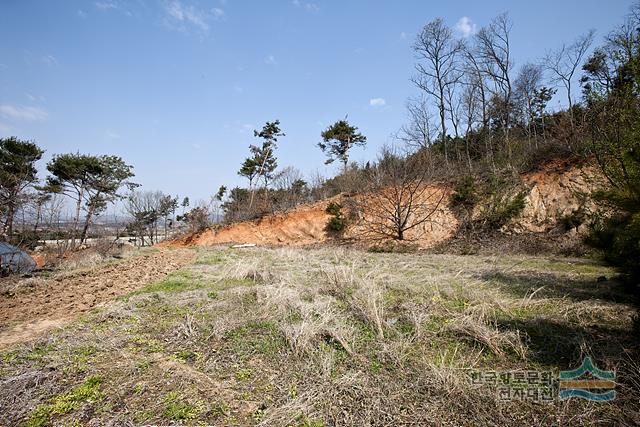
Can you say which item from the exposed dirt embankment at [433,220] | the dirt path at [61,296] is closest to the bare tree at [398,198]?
the exposed dirt embankment at [433,220]


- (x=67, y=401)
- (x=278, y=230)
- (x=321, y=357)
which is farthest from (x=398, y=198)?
(x=67, y=401)

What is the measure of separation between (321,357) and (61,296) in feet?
18.8

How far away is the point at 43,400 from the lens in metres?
2.34

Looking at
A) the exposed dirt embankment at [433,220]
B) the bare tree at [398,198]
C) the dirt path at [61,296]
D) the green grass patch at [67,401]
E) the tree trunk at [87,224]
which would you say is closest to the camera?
the green grass patch at [67,401]

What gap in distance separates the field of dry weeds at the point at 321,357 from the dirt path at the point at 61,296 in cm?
50

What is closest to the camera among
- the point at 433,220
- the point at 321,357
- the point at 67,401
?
the point at 67,401

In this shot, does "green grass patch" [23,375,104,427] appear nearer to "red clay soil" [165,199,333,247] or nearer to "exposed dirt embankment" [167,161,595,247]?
"exposed dirt embankment" [167,161,595,247]

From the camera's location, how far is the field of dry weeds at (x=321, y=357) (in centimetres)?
216

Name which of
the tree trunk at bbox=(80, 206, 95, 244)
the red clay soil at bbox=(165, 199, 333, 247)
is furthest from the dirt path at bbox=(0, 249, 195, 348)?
the tree trunk at bbox=(80, 206, 95, 244)

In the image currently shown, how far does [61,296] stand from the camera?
553 cm

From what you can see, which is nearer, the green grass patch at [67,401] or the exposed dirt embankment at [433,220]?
the green grass patch at [67,401]

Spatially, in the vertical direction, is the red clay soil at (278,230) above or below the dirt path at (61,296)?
above

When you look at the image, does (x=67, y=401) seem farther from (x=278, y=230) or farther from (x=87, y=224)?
(x=87, y=224)

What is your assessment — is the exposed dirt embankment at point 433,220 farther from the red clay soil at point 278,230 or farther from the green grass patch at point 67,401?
the green grass patch at point 67,401
